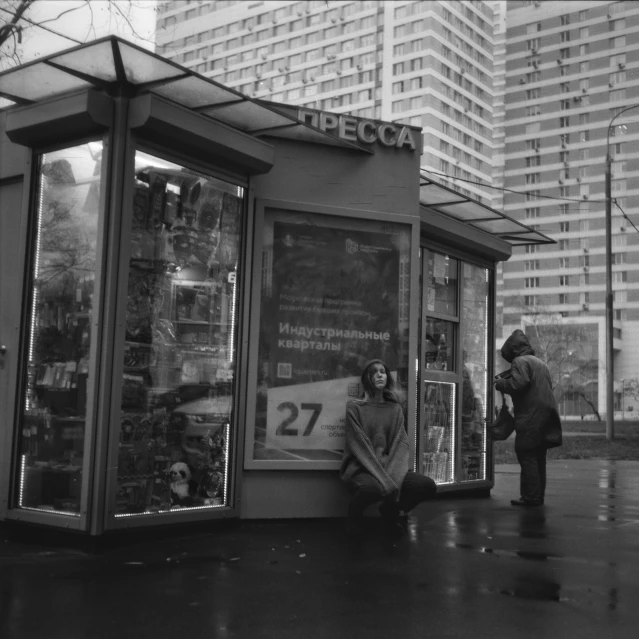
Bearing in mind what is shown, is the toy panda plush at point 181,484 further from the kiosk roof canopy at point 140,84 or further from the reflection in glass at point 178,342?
the kiosk roof canopy at point 140,84

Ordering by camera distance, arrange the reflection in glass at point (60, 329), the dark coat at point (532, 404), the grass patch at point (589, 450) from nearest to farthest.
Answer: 1. the reflection in glass at point (60, 329)
2. the dark coat at point (532, 404)
3. the grass patch at point (589, 450)

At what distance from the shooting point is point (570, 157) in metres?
95.6

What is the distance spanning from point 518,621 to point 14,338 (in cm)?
459

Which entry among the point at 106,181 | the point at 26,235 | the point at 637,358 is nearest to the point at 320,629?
the point at 106,181

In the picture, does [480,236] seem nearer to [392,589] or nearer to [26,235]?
[26,235]

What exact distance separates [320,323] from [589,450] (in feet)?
56.0

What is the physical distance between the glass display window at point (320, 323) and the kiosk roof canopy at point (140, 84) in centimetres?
83

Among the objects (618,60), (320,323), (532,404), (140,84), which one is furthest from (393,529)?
(618,60)

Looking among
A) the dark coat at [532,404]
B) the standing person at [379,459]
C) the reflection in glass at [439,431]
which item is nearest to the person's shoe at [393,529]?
the standing person at [379,459]

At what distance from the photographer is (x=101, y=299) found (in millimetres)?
6793

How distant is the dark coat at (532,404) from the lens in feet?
32.4

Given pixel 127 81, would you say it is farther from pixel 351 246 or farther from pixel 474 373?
pixel 474 373

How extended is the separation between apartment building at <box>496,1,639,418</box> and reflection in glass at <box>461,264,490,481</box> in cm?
7593

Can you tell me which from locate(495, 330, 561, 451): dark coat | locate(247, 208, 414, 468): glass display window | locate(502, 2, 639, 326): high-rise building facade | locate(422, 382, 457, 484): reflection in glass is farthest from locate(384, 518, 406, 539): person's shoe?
locate(502, 2, 639, 326): high-rise building facade
